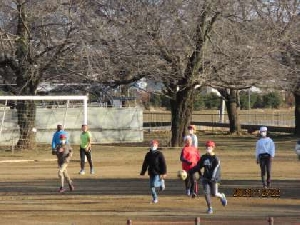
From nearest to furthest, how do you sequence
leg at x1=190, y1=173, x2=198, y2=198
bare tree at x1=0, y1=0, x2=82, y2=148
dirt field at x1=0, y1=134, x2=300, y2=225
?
dirt field at x1=0, y1=134, x2=300, y2=225
leg at x1=190, y1=173, x2=198, y2=198
bare tree at x1=0, y1=0, x2=82, y2=148

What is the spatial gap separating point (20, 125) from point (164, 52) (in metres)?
9.21

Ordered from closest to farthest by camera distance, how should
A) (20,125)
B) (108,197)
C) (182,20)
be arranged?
(108,197)
(182,20)
(20,125)

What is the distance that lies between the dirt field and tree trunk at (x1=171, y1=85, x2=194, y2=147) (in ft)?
22.9

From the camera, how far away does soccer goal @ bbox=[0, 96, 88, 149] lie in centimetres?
3847

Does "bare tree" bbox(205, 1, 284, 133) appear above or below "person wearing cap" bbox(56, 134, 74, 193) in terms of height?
above

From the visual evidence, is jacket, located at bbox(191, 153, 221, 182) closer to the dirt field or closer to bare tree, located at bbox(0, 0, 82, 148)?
the dirt field

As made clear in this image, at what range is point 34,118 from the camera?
40062 millimetres

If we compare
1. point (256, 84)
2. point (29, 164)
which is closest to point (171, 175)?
point (29, 164)

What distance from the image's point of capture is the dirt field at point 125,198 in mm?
15555

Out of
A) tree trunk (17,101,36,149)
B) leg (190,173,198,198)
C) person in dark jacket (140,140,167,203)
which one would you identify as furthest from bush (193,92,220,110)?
person in dark jacket (140,140,167,203)

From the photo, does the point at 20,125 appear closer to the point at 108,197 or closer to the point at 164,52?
the point at 164,52

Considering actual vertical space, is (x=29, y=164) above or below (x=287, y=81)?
below

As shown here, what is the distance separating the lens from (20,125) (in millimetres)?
39719

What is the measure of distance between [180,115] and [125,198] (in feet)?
68.8
